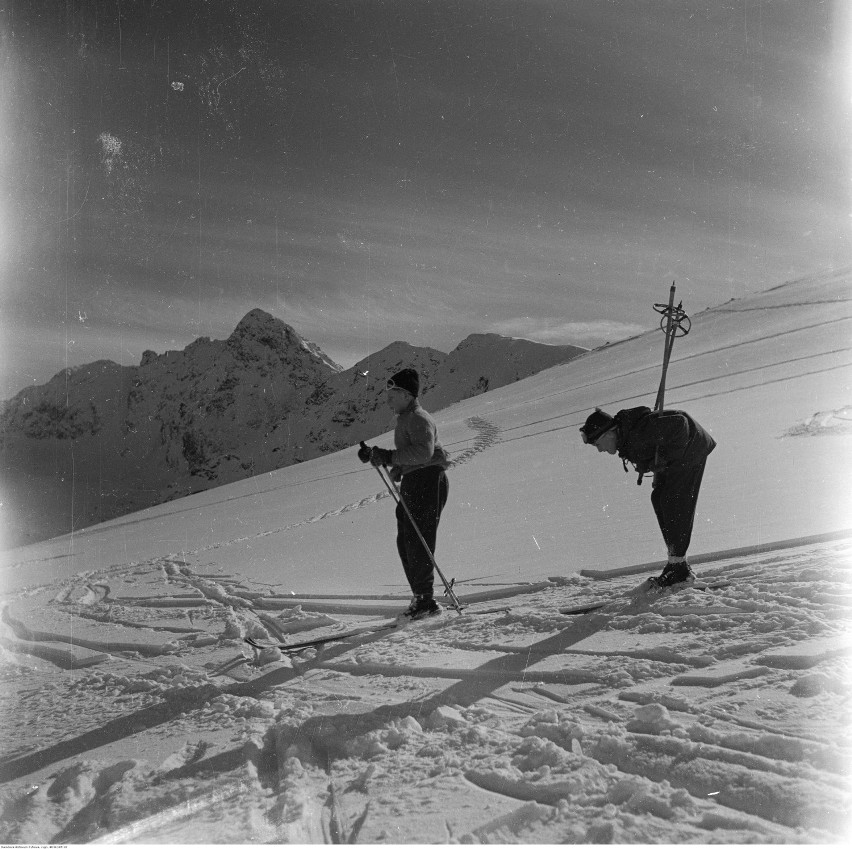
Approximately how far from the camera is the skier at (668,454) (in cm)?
464

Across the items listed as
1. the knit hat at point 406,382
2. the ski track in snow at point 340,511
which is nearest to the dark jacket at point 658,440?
the knit hat at point 406,382

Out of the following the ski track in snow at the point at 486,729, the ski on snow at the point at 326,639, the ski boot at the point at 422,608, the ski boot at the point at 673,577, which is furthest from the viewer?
the ski boot at the point at 422,608

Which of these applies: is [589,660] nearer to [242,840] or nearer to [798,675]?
[798,675]

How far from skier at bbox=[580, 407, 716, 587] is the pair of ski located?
0.14 feet

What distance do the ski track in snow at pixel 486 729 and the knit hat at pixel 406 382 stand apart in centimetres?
170

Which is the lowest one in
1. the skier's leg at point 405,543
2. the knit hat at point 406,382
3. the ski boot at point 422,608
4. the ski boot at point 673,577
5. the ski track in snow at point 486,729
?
the ski track in snow at point 486,729

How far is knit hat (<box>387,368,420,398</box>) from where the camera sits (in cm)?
535

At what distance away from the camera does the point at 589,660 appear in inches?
147

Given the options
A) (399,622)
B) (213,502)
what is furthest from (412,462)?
(213,502)

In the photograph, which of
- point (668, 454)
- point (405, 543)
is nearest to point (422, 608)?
point (405, 543)

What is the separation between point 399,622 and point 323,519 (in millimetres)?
7518

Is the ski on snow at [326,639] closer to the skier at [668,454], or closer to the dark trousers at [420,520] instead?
the dark trousers at [420,520]

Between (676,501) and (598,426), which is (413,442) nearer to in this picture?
(598,426)

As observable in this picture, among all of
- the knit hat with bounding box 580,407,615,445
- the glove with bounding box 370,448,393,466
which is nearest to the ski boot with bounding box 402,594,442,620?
the glove with bounding box 370,448,393,466
